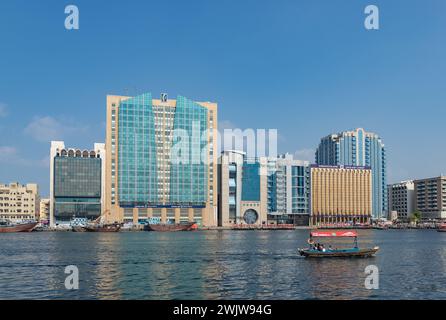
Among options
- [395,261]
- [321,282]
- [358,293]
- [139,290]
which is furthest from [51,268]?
[395,261]

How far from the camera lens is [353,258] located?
2950 inches

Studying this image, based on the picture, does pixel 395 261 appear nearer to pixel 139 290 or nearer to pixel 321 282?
pixel 321 282
